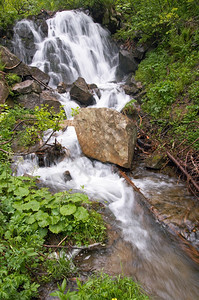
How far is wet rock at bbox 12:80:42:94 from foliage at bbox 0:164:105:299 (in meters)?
4.80

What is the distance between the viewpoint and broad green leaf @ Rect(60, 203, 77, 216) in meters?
2.81

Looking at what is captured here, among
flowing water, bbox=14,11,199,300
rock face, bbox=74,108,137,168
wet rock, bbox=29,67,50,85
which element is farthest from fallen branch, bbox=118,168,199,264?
wet rock, bbox=29,67,50,85

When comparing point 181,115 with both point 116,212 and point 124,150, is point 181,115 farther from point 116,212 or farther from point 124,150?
point 116,212

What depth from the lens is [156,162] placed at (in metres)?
5.22

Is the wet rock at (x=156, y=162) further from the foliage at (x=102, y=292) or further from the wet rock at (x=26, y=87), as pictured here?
the wet rock at (x=26, y=87)

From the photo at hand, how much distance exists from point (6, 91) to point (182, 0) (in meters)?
8.63

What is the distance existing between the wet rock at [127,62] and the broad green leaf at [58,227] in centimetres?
1024

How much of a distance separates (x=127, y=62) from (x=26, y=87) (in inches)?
251

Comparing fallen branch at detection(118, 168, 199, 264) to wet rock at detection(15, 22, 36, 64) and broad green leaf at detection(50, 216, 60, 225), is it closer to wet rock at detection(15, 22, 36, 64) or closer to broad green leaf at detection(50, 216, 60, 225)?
broad green leaf at detection(50, 216, 60, 225)

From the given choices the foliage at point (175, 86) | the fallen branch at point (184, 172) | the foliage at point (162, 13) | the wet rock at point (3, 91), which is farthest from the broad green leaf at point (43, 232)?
the foliage at point (162, 13)

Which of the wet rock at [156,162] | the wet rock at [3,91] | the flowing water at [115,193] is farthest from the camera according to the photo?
the wet rock at [3,91]

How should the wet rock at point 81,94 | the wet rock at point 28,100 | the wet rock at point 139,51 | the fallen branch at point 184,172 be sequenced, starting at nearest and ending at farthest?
the fallen branch at point 184,172
the wet rock at point 28,100
the wet rock at point 81,94
the wet rock at point 139,51

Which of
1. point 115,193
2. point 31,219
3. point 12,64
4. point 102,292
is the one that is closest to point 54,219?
point 31,219

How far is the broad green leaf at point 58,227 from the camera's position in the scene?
2.72m
